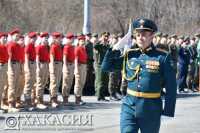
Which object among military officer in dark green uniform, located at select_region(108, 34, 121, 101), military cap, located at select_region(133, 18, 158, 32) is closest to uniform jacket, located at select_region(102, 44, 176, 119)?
military cap, located at select_region(133, 18, 158, 32)

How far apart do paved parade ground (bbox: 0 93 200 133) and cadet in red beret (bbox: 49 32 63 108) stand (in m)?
0.41

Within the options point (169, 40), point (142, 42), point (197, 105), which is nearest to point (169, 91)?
point (142, 42)

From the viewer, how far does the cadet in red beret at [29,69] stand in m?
15.8

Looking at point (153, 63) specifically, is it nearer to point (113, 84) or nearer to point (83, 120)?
point (83, 120)

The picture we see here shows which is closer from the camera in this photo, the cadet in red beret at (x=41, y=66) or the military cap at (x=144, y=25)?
the military cap at (x=144, y=25)

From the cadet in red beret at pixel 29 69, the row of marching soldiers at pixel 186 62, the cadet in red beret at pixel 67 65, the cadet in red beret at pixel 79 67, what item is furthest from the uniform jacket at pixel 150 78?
the row of marching soldiers at pixel 186 62

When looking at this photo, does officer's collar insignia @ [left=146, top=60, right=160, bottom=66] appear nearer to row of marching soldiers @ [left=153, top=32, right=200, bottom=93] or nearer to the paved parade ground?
the paved parade ground

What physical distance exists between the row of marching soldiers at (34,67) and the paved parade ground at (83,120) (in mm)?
565

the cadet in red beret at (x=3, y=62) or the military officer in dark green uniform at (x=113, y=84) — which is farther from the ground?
the cadet in red beret at (x=3, y=62)

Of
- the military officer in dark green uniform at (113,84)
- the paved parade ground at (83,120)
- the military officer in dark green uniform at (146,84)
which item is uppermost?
the military officer in dark green uniform at (146,84)

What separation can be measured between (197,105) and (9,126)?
6631 mm

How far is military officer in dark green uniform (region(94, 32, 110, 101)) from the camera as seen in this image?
18.8m

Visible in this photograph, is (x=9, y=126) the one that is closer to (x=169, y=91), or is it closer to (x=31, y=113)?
(x=31, y=113)

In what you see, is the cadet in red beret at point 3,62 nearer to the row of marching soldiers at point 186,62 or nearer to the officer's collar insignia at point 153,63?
the officer's collar insignia at point 153,63
